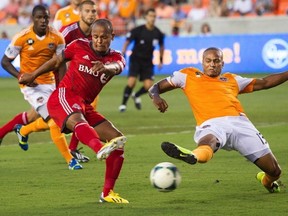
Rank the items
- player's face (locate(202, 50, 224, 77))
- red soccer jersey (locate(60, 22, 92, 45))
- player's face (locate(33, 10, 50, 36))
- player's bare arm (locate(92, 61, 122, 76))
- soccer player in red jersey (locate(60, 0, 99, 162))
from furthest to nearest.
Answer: red soccer jersey (locate(60, 22, 92, 45)) → soccer player in red jersey (locate(60, 0, 99, 162)) → player's face (locate(33, 10, 50, 36)) → player's face (locate(202, 50, 224, 77)) → player's bare arm (locate(92, 61, 122, 76))

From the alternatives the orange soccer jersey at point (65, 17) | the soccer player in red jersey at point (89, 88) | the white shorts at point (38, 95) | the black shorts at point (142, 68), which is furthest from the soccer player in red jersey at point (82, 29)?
the black shorts at point (142, 68)

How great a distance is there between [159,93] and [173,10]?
2767 centimetres

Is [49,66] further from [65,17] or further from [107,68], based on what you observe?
[65,17]

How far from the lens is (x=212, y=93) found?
35.1ft

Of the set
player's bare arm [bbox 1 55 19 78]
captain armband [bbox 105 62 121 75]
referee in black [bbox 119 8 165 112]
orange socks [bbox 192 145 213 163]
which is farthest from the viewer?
referee in black [bbox 119 8 165 112]

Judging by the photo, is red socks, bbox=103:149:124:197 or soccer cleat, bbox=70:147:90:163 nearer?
red socks, bbox=103:149:124:197

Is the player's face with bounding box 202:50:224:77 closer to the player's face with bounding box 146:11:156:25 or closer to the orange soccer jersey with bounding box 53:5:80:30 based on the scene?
the orange soccer jersey with bounding box 53:5:80:30

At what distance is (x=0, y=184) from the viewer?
38.1 feet

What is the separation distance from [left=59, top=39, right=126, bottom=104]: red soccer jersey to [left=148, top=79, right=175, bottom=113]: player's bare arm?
1.44ft

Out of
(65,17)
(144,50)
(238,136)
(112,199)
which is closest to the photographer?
(112,199)

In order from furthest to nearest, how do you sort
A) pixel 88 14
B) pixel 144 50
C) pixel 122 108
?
1. pixel 144 50
2. pixel 122 108
3. pixel 88 14

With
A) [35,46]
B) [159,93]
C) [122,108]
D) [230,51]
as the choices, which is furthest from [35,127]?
[230,51]

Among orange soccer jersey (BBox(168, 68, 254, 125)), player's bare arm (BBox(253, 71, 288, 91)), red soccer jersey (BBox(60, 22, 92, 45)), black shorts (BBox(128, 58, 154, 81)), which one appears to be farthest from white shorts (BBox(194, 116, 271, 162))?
black shorts (BBox(128, 58, 154, 81))

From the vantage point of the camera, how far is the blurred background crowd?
3628 cm
